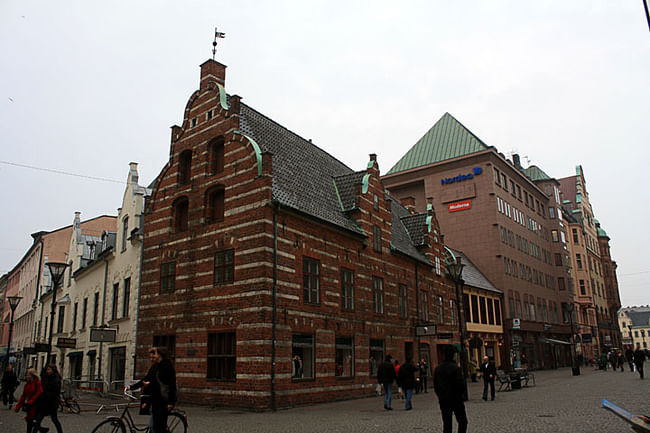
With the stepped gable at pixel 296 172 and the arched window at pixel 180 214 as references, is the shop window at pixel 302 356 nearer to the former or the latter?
the stepped gable at pixel 296 172

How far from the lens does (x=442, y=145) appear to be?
5350 cm

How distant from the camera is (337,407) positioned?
1884cm

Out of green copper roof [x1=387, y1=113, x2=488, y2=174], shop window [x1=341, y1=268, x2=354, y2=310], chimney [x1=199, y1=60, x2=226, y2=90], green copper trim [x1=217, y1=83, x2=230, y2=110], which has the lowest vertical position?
shop window [x1=341, y1=268, x2=354, y2=310]

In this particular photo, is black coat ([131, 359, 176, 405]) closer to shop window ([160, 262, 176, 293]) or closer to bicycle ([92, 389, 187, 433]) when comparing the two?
bicycle ([92, 389, 187, 433])

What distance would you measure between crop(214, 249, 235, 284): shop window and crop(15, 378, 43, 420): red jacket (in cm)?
874

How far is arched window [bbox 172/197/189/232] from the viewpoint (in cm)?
2320

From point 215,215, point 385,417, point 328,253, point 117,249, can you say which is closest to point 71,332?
point 117,249

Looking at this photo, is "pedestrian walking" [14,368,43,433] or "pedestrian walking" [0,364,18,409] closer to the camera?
"pedestrian walking" [14,368,43,433]

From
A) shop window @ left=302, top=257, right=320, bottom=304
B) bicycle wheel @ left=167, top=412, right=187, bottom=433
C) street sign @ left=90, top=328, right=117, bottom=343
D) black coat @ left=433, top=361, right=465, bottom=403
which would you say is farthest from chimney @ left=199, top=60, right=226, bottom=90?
black coat @ left=433, top=361, right=465, bottom=403

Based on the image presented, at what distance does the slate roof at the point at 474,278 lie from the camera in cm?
4108

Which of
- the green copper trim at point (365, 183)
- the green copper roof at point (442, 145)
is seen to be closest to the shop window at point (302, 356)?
the green copper trim at point (365, 183)

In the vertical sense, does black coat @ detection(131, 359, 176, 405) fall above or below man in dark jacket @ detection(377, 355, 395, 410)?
above

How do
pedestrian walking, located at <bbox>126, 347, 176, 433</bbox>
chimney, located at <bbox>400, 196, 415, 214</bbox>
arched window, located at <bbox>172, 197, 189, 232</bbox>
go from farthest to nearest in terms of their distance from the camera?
chimney, located at <bbox>400, 196, 415, 214</bbox>, arched window, located at <bbox>172, 197, 189, 232</bbox>, pedestrian walking, located at <bbox>126, 347, 176, 433</bbox>

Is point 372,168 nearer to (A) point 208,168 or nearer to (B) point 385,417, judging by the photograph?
(A) point 208,168
